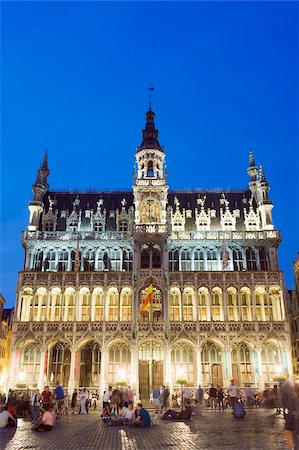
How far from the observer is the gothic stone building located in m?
47.9

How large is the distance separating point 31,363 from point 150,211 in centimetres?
2307

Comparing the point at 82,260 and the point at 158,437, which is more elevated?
the point at 82,260

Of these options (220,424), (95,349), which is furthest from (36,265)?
(220,424)

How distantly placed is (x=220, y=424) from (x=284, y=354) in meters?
27.2

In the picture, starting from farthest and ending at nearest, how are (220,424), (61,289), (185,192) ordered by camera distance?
(185,192) < (61,289) < (220,424)

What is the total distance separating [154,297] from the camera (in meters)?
50.6

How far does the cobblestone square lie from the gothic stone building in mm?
24116

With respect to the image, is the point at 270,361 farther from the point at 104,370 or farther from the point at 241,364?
the point at 104,370

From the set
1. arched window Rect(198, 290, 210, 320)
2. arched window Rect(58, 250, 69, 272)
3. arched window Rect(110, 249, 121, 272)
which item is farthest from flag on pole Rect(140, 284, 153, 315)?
arched window Rect(58, 250, 69, 272)

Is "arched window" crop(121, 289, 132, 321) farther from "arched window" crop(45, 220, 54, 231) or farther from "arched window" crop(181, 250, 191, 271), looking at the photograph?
"arched window" crop(45, 220, 54, 231)

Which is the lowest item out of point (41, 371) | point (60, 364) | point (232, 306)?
point (41, 371)

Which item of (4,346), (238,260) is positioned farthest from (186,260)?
(4,346)

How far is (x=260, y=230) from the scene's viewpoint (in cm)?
5566

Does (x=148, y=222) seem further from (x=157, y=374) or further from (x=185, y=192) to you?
(x=157, y=374)
